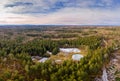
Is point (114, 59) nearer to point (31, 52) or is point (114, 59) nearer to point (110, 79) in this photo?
point (110, 79)

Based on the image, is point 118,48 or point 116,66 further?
point 118,48

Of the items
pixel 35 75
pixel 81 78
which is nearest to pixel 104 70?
pixel 81 78

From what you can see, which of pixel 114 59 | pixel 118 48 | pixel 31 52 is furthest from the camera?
pixel 118 48

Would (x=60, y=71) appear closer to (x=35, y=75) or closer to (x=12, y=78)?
(x=35, y=75)

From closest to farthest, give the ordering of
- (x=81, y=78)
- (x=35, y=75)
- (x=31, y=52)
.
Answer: (x=81, y=78) → (x=35, y=75) → (x=31, y=52)

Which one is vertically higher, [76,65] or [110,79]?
[76,65]

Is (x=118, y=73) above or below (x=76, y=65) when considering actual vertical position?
below

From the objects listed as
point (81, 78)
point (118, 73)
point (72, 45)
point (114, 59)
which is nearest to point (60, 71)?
point (81, 78)

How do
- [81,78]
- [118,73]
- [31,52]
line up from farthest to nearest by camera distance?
[31,52] < [118,73] < [81,78]

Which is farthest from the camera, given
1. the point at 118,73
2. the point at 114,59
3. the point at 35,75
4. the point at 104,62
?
the point at 114,59
